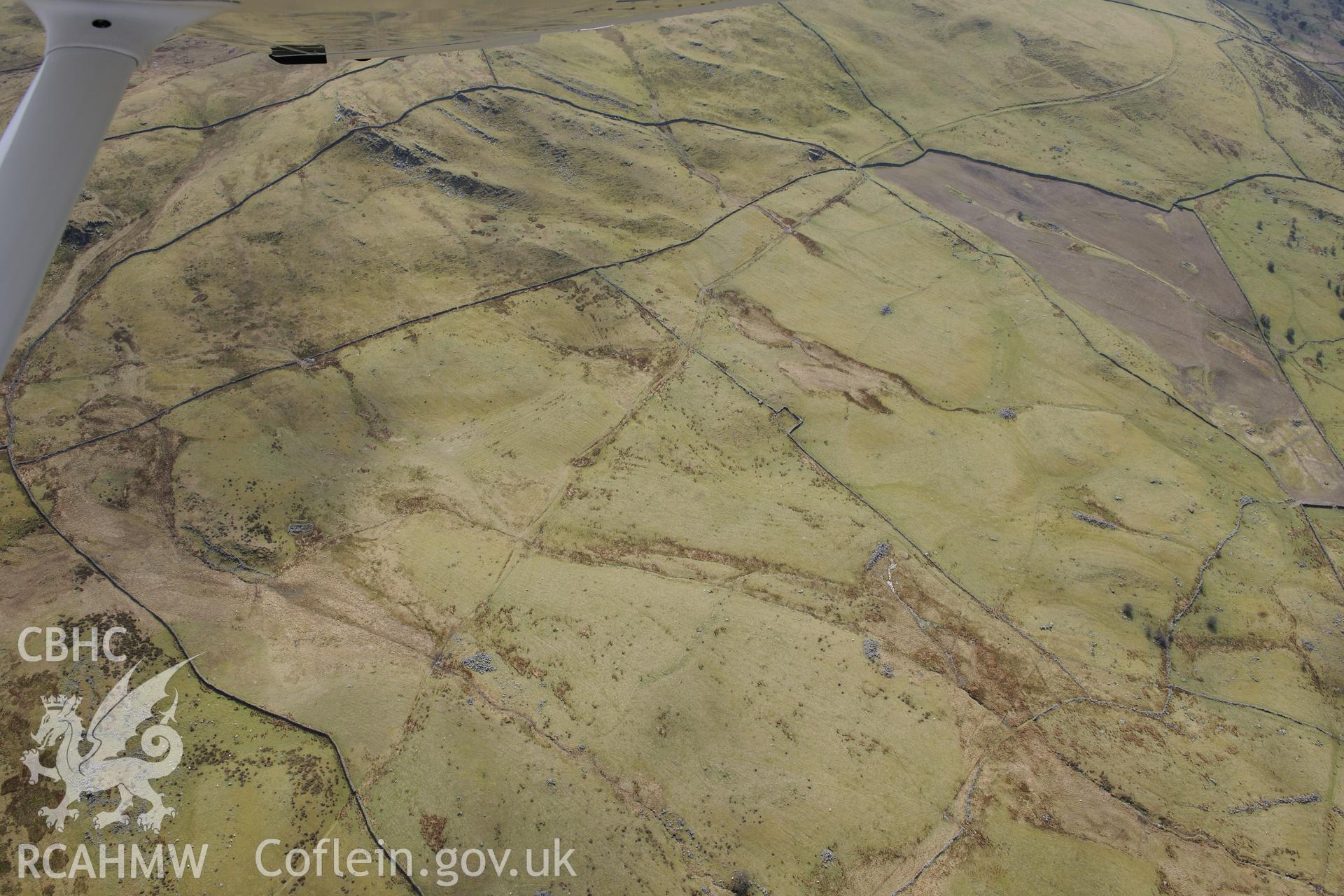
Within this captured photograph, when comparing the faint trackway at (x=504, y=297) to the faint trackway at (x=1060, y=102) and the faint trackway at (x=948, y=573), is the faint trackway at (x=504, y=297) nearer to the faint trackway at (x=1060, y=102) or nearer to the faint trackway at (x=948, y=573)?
the faint trackway at (x=948, y=573)

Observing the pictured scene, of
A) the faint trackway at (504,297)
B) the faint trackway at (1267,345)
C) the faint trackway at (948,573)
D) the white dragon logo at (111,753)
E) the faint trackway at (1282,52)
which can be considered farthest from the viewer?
the faint trackway at (1282,52)

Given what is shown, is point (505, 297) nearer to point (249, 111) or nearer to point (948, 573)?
point (249, 111)

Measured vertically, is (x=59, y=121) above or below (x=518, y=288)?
above

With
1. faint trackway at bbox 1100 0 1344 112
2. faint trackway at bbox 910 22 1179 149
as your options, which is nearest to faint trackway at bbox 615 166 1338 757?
faint trackway at bbox 910 22 1179 149

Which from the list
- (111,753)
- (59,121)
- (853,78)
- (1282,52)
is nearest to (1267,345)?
(853,78)

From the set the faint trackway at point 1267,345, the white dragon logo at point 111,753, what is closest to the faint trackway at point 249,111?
the white dragon logo at point 111,753

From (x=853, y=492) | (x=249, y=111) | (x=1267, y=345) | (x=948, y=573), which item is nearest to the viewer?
(x=948, y=573)

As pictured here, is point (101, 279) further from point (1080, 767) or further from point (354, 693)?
point (1080, 767)

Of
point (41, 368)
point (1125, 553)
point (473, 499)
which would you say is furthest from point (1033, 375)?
point (41, 368)
